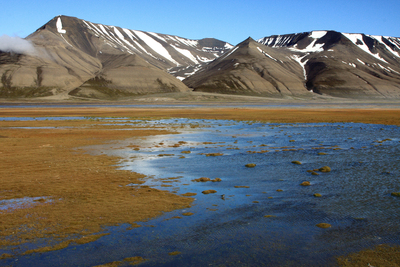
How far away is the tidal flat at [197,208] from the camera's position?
8203 mm

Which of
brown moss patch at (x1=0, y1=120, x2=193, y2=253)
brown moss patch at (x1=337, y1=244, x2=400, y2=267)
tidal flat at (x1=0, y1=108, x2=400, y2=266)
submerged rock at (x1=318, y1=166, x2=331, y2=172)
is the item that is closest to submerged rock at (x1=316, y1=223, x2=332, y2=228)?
tidal flat at (x1=0, y1=108, x2=400, y2=266)

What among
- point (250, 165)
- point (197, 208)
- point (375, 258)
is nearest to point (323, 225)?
point (375, 258)

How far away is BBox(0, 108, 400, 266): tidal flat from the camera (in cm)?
820

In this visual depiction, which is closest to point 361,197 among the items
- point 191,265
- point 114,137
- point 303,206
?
point 303,206

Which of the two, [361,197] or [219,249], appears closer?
[219,249]

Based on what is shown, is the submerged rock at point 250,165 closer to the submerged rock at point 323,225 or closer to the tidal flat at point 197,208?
the tidal flat at point 197,208

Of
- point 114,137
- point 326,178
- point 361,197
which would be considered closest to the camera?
point 361,197

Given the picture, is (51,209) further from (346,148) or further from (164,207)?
(346,148)

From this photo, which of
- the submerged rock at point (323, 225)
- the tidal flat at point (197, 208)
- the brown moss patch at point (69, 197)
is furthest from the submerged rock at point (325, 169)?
the brown moss patch at point (69, 197)

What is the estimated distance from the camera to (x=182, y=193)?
1325cm

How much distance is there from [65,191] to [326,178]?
10.9 meters

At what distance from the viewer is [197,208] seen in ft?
37.6

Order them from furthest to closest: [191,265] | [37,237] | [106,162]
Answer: [106,162] < [37,237] < [191,265]

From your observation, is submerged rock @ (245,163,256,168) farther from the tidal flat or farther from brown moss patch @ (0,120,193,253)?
brown moss patch @ (0,120,193,253)
